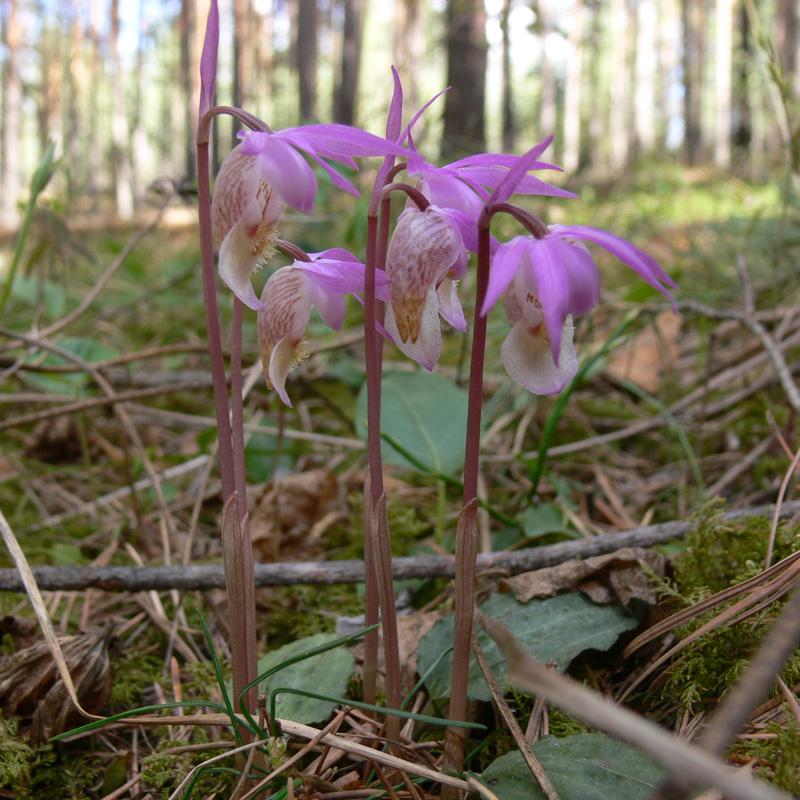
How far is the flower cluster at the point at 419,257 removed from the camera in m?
0.75

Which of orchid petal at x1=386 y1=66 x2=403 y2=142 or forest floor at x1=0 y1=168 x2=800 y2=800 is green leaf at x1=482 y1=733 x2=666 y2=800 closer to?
forest floor at x1=0 y1=168 x2=800 y2=800

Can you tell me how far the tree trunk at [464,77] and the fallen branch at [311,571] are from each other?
4036 millimetres

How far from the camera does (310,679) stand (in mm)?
1124

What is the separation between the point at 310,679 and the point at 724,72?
21.1 m

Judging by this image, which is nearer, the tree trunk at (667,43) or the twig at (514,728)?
the twig at (514,728)

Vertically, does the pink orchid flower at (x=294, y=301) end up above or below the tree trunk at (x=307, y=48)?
below

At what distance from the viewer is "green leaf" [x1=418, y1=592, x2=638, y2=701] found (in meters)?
1.07

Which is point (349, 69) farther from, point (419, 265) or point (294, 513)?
point (419, 265)

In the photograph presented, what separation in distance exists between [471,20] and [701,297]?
363 cm

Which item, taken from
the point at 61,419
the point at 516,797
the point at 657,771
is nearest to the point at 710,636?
the point at 657,771

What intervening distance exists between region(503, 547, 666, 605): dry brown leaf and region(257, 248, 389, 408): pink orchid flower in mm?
610

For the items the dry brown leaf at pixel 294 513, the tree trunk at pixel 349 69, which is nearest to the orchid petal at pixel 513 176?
the dry brown leaf at pixel 294 513

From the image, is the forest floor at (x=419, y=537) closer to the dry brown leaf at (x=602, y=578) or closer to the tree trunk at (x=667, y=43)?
the dry brown leaf at (x=602, y=578)

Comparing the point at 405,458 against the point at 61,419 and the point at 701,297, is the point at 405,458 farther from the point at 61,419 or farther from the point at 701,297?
the point at 701,297
